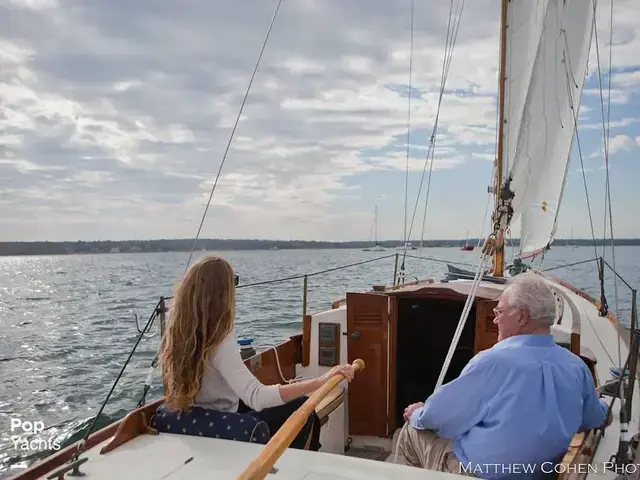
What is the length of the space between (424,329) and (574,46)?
4.82m

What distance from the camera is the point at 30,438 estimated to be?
720 centimetres

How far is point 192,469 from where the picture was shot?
93.0 inches

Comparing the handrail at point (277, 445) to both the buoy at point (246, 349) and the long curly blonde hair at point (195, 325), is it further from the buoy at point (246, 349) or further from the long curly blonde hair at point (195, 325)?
the buoy at point (246, 349)

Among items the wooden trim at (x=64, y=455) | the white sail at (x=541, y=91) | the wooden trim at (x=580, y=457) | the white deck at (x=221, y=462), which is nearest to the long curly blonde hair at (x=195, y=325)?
the white deck at (x=221, y=462)

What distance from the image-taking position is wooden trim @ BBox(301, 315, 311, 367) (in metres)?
5.10

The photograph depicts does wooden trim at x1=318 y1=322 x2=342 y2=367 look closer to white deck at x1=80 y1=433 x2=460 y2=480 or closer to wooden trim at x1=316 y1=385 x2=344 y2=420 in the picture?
wooden trim at x1=316 y1=385 x2=344 y2=420

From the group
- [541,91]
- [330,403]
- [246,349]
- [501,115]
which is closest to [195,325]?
[330,403]

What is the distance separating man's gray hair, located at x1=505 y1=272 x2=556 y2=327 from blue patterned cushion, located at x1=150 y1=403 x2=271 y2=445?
1310 mm

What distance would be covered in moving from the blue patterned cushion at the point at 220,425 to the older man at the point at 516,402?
0.76 m

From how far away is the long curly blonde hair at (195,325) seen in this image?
2.63 meters

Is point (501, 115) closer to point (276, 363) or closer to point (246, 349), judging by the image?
A: point (276, 363)

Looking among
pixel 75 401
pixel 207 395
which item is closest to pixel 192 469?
pixel 207 395

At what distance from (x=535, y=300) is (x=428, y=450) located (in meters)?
0.84

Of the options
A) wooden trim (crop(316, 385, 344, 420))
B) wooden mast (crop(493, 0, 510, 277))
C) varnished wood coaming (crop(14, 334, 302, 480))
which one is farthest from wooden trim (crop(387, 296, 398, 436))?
wooden mast (crop(493, 0, 510, 277))
